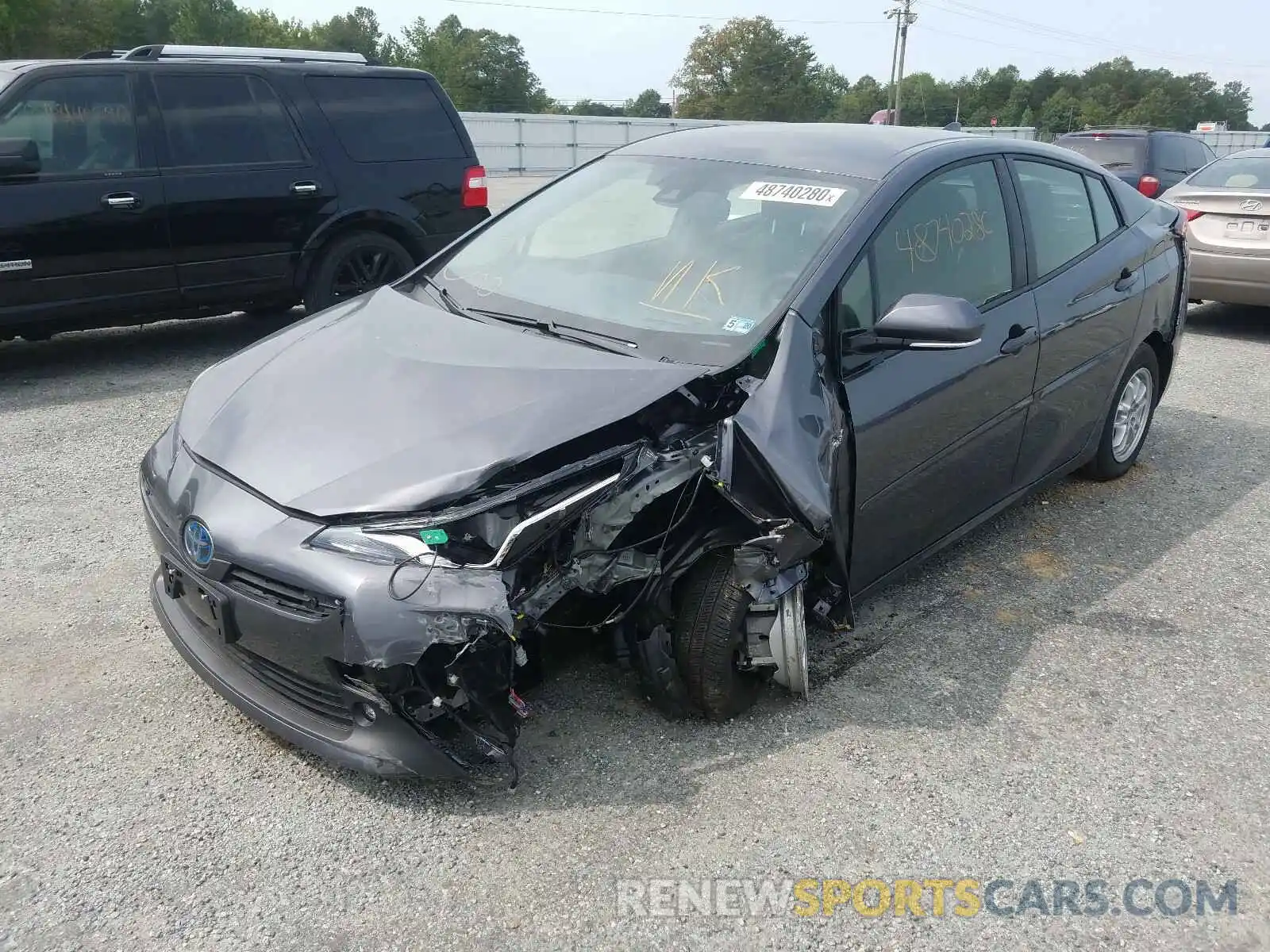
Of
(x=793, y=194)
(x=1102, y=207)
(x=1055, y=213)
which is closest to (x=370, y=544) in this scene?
(x=793, y=194)

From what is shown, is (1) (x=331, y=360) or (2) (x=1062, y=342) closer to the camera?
(1) (x=331, y=360)

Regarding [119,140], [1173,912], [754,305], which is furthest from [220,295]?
[1173,912]

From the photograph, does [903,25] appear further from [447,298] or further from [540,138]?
[447,298]

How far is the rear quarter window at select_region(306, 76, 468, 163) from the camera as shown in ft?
23.7

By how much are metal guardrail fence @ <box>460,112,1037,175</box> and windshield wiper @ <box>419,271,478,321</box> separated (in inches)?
1006

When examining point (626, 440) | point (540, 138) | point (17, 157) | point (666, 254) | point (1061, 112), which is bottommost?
point (626, 440)

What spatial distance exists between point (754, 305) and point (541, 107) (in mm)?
85548

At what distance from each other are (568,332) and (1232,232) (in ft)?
24.2

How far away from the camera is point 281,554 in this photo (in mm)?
2420

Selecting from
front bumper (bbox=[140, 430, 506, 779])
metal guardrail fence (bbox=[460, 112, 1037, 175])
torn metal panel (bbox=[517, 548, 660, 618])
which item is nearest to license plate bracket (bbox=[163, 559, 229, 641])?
front bumper (bbox=[140, 430, 506, 779])

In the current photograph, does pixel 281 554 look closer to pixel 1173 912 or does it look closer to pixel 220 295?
pixel 1173 912

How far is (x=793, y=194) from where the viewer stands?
3.41m

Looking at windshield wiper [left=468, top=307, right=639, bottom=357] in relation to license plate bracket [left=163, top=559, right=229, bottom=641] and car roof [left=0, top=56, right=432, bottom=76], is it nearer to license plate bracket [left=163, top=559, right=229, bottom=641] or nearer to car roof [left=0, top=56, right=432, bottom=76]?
license plate bracket [left=163, top=559, right=229, bottom=641]

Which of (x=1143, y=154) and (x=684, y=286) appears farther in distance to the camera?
(x=1143, y=154)
